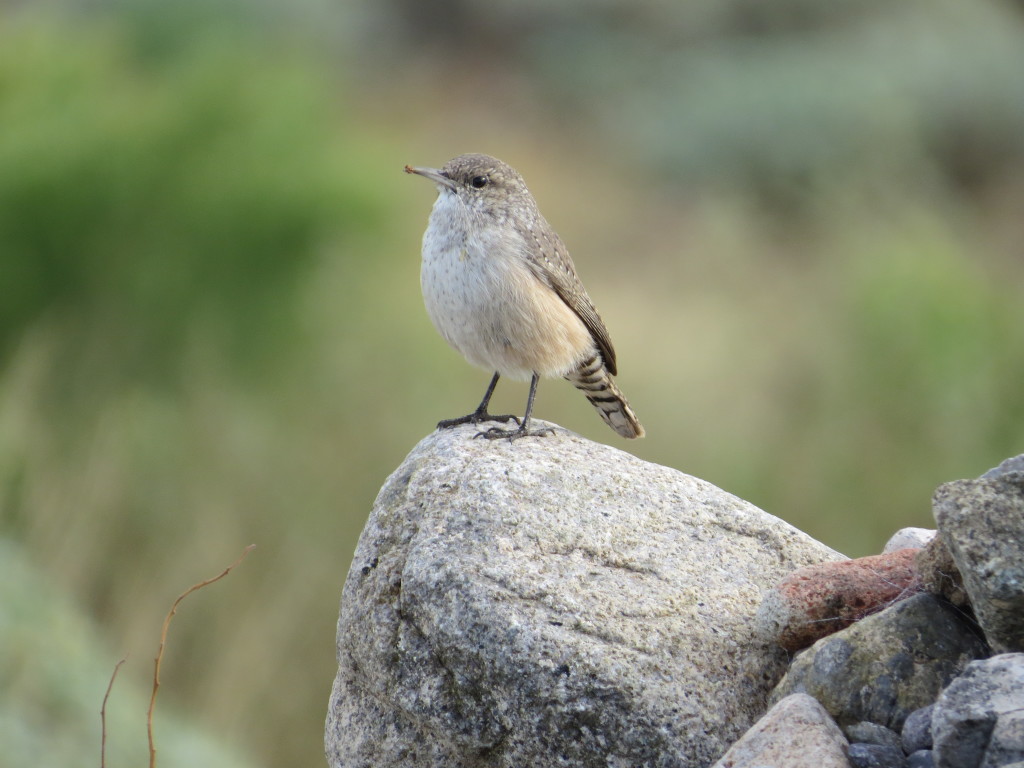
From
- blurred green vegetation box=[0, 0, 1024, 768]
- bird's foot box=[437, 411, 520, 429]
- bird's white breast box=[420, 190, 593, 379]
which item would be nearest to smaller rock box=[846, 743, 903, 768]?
bird's foot box=[437, 411, 520, 429]

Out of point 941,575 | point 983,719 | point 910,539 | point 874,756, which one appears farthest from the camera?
point 910,539

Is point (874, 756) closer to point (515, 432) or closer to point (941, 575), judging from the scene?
point (941, 575)

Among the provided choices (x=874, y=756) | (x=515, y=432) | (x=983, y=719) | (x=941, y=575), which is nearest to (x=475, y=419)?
(x=515, y=432)

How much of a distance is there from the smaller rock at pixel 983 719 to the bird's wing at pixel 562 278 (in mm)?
2950

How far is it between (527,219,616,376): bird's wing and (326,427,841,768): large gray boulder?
137 cm

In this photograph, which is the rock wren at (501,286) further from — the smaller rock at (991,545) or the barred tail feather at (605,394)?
the smaller rock at (991,545)

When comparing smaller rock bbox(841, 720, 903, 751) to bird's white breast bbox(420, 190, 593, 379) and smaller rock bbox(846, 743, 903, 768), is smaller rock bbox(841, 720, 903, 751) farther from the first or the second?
bird's white breast bbox(420, 190, 593, 379)

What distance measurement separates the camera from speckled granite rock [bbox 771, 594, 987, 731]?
109 inches

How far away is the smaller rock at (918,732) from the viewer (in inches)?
103

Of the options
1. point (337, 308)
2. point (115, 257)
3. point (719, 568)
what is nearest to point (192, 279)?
point (115, 257)

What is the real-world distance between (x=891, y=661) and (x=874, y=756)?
0.28 meters

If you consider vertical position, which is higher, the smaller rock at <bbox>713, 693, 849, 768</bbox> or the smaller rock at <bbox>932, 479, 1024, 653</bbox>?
the smaller rock at <bbox>932, 479, 1024, 653</bbox>

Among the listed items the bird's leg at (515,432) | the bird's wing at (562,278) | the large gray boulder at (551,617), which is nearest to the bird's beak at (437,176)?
the bird's wing at (562,278)

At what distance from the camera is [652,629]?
3229mm
